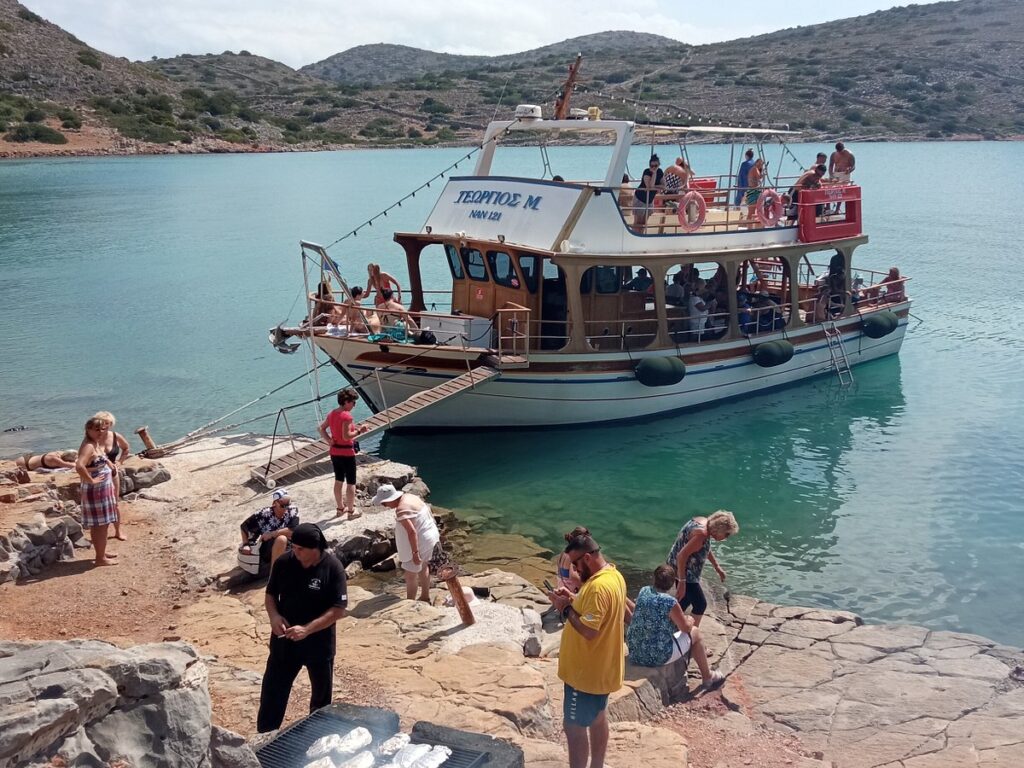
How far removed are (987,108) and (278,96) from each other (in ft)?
270

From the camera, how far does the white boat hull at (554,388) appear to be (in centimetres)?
1653

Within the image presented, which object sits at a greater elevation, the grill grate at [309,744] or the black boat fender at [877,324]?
the grill grate at [309,744]

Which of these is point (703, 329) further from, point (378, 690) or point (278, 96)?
point (278, 96)

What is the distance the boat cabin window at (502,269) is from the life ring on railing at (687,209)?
326cm

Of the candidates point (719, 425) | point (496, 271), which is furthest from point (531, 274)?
point (719, 425)

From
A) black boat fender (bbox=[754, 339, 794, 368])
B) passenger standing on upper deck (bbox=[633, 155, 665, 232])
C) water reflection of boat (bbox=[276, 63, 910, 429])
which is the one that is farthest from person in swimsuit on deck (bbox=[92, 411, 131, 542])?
black boat fender (bbox=[754, 339, 794, 368])

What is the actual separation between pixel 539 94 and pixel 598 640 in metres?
113

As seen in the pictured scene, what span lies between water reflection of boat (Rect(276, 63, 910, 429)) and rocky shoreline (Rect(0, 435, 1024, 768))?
4.98 meters

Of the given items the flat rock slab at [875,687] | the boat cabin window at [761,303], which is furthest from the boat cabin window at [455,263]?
the flat rock slab at [875,687]

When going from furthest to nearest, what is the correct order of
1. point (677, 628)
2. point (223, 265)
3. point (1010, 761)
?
point (223, 265)
point (677, 628)
point (1010, 761)

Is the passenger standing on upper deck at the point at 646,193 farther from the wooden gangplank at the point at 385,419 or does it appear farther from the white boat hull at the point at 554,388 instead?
the wooden gangplank at the point at 385,419

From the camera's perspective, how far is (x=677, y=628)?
8820mm

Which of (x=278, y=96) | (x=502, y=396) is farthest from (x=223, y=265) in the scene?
(x=278, y=96)

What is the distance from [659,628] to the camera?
865cm
